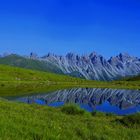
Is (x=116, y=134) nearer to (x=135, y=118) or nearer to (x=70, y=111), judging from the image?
(x=135, y=118)

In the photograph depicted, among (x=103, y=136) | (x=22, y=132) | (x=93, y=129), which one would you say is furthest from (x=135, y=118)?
(x=22, y=132)

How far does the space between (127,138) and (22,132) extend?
16.9ft

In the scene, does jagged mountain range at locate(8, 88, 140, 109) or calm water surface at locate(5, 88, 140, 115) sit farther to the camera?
jagged mountain range at locate(8, 88, 140, 109)

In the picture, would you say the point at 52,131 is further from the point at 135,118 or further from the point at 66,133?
the point at 135,118

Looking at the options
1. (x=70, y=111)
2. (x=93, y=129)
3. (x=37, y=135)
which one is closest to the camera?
(x=37, y=135)

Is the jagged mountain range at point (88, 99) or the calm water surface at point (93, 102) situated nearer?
the calm water surface at point (93, 102)

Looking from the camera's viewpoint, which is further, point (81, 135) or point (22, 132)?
point (81, 135)

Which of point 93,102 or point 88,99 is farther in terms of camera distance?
point 88,99

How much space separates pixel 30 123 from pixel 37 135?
8.21 ft

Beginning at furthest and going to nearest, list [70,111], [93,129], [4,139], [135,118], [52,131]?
[70,111] → [135,118] → [93,129] → [52,131] → [4,139]

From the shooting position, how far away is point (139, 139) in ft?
55.0

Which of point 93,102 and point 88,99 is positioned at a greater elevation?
point 88,99

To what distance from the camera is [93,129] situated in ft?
60.6

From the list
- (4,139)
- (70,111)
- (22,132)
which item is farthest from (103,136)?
(70,111)
